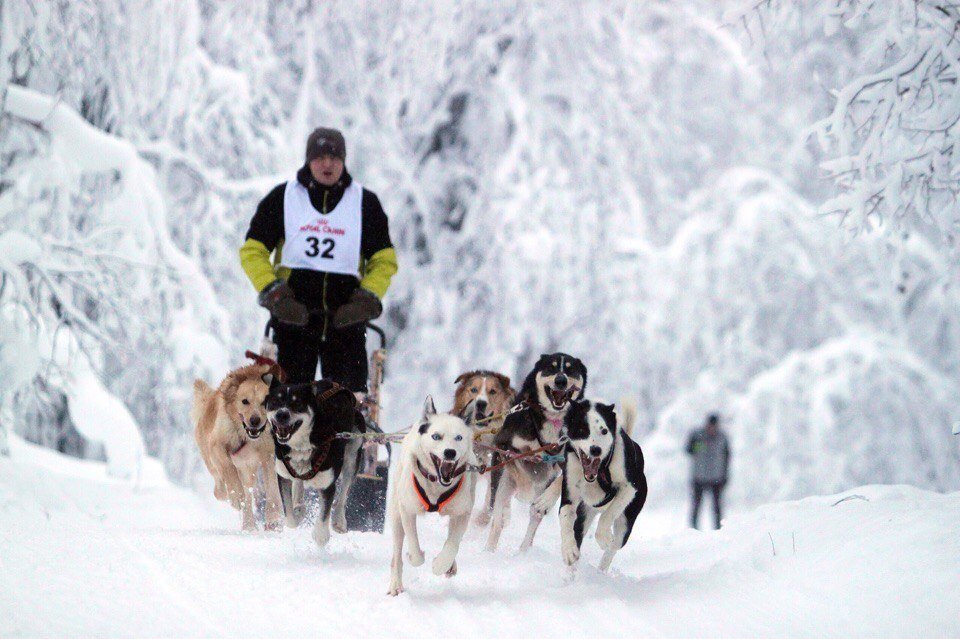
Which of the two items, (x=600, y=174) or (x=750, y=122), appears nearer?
(x=600, y=174)

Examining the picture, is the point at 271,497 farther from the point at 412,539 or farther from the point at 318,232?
the point at 412,539

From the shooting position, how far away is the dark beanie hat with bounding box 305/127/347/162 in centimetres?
525

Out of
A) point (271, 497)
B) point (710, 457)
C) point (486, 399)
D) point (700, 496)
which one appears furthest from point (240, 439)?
point (700, 496)

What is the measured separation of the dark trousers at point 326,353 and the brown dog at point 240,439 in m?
0.16

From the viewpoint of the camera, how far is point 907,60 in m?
5.46

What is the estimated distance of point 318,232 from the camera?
536 centimetres

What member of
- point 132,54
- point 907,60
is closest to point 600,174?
point 132,54

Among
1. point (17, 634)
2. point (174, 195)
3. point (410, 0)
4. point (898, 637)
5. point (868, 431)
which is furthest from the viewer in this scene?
point (868, 431)

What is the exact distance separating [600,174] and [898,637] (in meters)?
10.5

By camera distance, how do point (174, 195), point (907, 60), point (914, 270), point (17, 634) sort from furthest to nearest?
point (914, 270)
point (174, 195)
point (907, 60)
point (17, 634)

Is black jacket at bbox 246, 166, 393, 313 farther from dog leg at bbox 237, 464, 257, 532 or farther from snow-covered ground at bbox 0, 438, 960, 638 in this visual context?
snow-covered ground at bbox 0, 438, 960, 638

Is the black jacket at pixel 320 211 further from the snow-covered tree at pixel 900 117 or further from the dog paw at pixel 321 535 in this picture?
the snow-covered tree at pixel 900 117

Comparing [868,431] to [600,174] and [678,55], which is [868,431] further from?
[678,55]

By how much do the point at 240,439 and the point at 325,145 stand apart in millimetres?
1565
